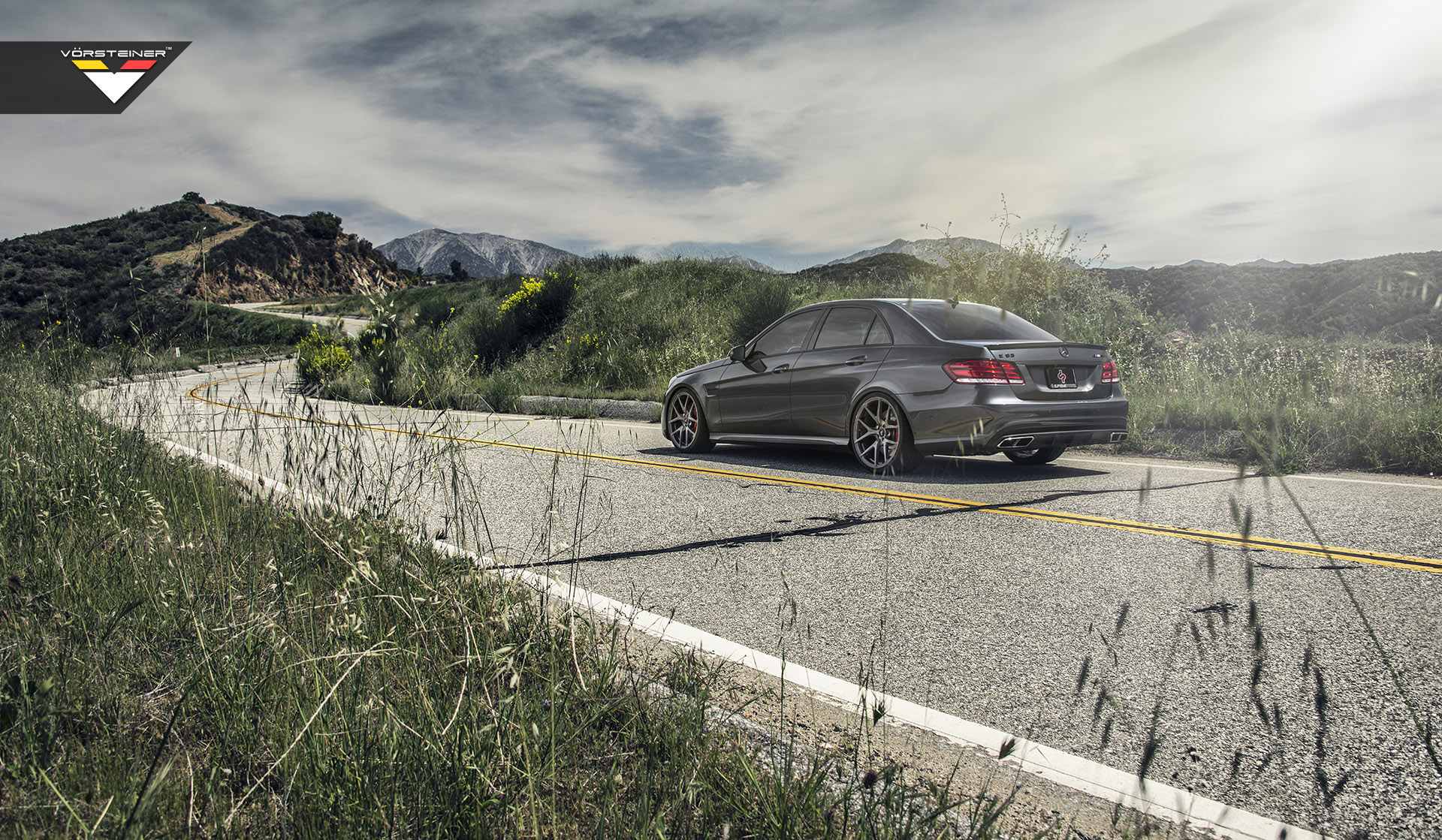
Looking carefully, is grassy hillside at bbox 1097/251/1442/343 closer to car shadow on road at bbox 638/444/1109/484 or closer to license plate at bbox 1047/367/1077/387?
car shadow on road at bbox 638/444/1109/484

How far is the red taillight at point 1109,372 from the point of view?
766 centimetres

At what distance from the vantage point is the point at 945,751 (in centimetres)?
247

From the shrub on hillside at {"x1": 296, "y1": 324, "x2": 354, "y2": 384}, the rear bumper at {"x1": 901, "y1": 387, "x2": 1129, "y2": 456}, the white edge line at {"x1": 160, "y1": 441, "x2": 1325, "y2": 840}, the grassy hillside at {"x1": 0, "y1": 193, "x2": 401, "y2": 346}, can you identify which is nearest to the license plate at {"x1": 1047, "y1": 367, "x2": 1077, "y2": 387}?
the rear bumper at {"x1": 901, "y1": 387, "x2": 1129, "y2": 456}

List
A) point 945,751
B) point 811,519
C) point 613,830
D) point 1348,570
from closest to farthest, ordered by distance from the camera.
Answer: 1. point 613,830
2. point 945,751
3. point 1348,570
4. point 811,519

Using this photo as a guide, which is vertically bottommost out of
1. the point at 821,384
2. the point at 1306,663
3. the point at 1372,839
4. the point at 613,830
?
the point at 1372,839

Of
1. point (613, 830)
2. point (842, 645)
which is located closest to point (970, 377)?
point (842, 645)

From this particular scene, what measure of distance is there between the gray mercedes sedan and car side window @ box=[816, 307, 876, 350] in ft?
0.04

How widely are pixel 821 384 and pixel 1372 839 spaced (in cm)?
653

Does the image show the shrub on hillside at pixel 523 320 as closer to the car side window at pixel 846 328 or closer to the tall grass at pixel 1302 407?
the car side window at pixel 846 328

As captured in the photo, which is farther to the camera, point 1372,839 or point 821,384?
point 821,384

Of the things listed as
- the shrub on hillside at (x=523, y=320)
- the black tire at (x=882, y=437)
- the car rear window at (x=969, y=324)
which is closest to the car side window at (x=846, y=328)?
the car rear window at (x=969, y=324)

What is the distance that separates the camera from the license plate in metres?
7.40

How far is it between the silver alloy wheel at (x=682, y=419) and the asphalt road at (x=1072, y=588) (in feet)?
6.90

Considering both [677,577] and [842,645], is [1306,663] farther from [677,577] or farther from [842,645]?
[677,577]
